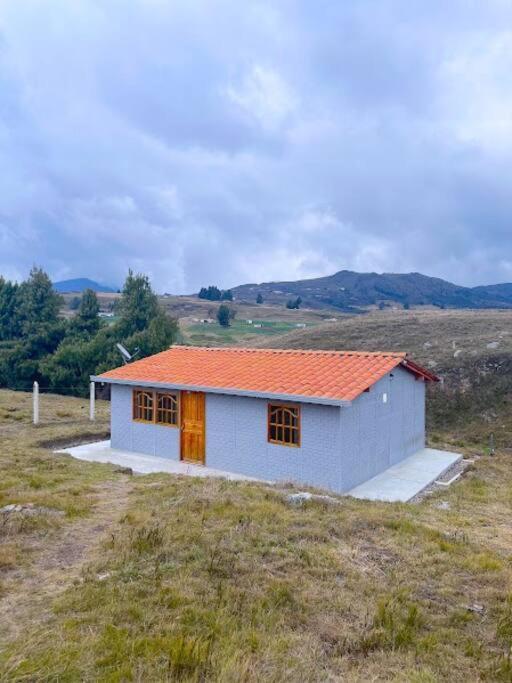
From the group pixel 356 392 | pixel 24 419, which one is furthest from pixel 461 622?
pixel 24 419

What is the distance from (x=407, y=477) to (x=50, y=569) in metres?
9.96

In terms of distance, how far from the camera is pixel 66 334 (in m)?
34.8

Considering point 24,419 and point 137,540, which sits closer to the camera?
point 137,540

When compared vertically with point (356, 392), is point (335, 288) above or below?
above

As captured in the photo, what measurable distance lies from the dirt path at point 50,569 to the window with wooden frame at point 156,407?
20.4ft

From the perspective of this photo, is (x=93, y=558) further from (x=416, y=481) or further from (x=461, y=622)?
(x=416, y=481)

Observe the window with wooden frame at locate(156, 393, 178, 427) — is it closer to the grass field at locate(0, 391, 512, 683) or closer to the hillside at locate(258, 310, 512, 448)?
the grass field at locate(0, 391, 512, 683)

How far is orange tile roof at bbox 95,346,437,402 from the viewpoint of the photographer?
12641 mm

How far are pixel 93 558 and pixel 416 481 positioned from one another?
9237 mm

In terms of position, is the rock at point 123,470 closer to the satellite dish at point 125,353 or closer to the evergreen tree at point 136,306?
the satellite dish at point 125,353

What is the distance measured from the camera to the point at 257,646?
15.3 ft

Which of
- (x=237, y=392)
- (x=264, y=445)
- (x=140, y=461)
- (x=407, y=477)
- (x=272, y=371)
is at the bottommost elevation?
(x=407, y=477)

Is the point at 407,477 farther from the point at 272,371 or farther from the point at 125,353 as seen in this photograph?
the point at 125,353

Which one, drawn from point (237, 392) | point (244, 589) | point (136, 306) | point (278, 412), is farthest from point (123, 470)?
point (136, 306)
